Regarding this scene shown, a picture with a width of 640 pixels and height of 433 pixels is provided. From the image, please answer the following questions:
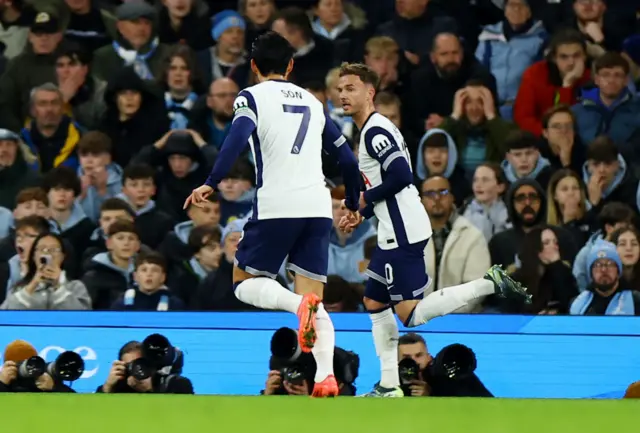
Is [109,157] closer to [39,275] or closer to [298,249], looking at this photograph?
[39,275]

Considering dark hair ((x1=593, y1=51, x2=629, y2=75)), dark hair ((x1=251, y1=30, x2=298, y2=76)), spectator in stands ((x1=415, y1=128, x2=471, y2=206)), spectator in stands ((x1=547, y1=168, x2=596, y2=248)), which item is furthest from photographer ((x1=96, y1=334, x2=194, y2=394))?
dark hair ((x1=593, y1=51, x2=629, y2=75))

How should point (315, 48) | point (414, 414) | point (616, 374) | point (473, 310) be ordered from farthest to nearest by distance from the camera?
1. point (315, 48)
2. point (473, 310)
3. point (616, 374)
4. point (414, 414)

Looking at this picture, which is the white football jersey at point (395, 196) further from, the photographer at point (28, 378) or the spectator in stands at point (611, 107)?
the spectator in stands at point (611, 107)

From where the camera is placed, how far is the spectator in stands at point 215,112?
37.8 feet

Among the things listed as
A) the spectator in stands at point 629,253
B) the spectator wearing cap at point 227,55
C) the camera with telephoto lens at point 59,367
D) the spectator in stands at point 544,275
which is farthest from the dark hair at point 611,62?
the camera with telephoto lens at point 59,367

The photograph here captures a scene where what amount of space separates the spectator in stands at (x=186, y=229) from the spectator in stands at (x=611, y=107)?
2.93 metres

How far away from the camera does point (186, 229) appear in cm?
1087

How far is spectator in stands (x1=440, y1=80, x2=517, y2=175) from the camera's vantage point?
11.1m

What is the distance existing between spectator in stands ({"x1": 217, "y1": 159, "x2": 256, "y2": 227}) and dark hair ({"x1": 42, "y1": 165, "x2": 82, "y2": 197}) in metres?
1.13

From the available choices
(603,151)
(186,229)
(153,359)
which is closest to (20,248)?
(186,229)

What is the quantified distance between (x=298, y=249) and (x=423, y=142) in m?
3.99

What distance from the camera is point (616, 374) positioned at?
825cm

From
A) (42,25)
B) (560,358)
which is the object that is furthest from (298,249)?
(42,25)

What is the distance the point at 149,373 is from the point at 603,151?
479 centimetres
